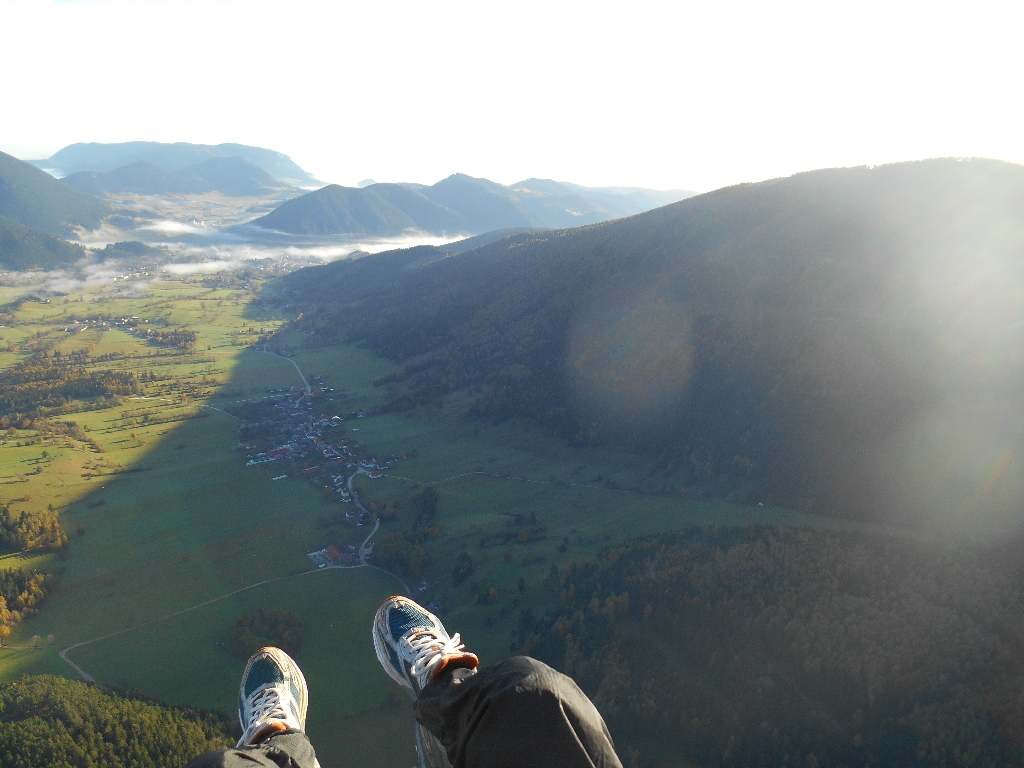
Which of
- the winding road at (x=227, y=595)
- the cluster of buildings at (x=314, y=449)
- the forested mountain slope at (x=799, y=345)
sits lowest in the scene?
the winding road at (x=227, y=595)

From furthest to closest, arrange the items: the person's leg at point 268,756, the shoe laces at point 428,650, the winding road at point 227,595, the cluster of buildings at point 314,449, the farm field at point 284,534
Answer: the cluster of buildings at point 314,449 < the winding road at point 227,595 < the farm field at point 284,534 < the shoe laces at point 428,650 < the person's leg at point 268,756

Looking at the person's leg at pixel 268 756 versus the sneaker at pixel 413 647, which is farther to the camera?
the sneaker at pixel 413 647

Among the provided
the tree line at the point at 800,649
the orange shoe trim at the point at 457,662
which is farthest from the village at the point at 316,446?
the orange shoe trim at the point at 457,662

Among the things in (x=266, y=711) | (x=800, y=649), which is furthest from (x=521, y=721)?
(x=800, y=649)

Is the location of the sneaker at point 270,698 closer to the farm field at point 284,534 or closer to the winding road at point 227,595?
the farm field at point 284,534

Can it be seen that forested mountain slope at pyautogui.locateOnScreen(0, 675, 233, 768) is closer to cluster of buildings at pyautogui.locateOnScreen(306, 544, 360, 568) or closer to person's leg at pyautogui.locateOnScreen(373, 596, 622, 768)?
cluster of buildings at pyautogui.locateOnScreen(306, 544, 360, 568)

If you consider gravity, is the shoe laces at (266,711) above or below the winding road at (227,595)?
above

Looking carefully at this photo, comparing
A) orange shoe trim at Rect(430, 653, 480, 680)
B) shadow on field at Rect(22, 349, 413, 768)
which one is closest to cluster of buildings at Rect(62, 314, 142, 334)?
shadow on field at Rect(22, 349, 413, 768)
